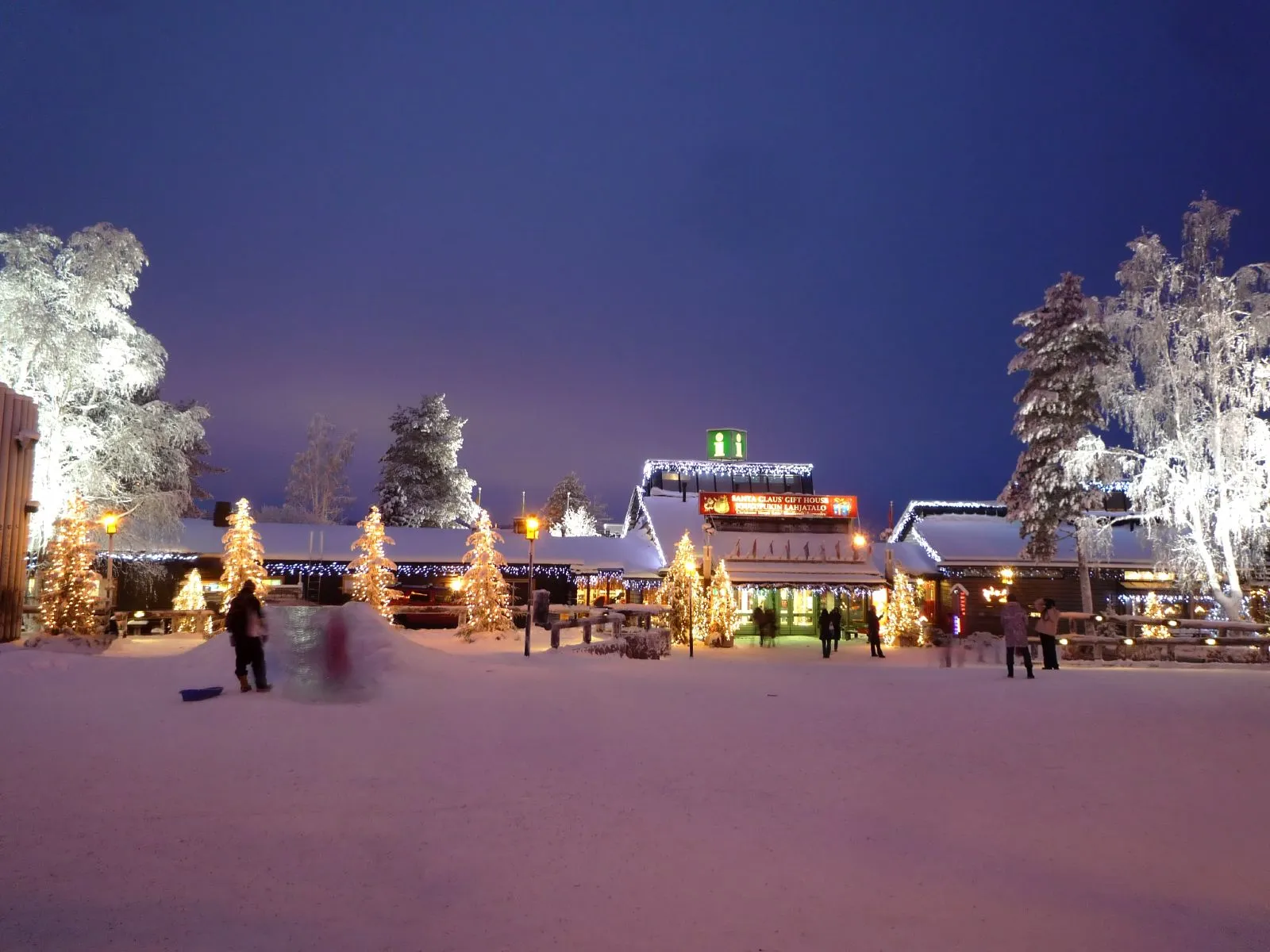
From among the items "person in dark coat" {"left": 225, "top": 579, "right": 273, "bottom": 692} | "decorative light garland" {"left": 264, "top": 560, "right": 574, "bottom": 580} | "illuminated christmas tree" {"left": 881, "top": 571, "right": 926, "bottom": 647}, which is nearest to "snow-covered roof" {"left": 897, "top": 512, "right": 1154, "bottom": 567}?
"illuminated christmas tree" {"left": 881, "top": 571, "right": 926, "bottom": 647}

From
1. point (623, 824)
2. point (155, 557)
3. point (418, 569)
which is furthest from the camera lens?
point (418, 569)

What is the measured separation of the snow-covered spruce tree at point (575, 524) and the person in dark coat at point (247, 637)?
52.7 meters

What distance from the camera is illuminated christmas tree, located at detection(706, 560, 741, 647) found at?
91.6ft

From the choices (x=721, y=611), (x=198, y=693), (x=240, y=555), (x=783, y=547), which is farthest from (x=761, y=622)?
(x=198, y=693)

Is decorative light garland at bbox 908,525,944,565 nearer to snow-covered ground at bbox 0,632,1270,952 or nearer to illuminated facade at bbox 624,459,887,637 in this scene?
illuminated facade at bbox 624,459,887,637

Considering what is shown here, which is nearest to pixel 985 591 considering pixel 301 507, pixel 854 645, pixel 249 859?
pixel 854 645

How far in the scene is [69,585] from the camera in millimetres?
20750

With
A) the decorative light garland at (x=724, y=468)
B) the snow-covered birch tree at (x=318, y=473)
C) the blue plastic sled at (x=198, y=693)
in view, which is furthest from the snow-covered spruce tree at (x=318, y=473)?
the blue plastic sled at (x=198, y=693)

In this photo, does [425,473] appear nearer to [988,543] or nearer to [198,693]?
[988,543]

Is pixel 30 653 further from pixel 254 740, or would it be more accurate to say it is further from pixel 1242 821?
pixel 1242 821

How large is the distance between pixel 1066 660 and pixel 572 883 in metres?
19.4

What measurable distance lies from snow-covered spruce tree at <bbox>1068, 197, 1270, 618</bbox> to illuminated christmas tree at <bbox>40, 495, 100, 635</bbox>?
27686mm

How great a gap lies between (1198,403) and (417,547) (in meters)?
27.5

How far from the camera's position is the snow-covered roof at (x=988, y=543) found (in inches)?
1363
